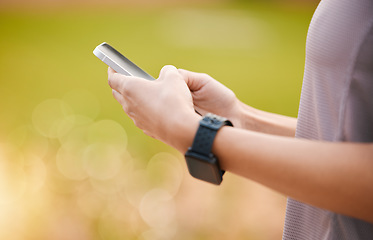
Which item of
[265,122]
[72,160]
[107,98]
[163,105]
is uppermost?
[163,105]

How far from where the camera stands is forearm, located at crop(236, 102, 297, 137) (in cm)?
56

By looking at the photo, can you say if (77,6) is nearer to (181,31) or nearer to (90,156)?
(181,31)

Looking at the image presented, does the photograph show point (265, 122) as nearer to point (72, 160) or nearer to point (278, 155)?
point (278, 155)

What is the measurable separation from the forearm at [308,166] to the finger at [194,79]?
0.70 ft

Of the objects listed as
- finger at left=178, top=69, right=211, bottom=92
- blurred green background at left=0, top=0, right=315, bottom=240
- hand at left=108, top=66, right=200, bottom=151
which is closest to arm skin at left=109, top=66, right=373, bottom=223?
hand at left=108, top=66, right=200, bottom=151

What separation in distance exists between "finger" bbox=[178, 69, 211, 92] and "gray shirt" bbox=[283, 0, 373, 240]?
198 mm

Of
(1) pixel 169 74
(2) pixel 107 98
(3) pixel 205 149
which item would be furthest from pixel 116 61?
(2) pixel 107 98

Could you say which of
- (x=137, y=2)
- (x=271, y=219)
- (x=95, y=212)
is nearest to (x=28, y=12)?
(x=137, y=2)

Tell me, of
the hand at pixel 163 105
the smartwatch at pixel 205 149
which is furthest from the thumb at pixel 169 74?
the smartwatch at pixel 205 149

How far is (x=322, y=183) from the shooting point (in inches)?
12.8

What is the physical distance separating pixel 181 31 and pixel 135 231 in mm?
905

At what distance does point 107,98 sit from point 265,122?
101 centimetres

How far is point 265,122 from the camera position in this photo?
0.57 meters

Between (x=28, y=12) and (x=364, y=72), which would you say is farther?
(x=28, y=12)
